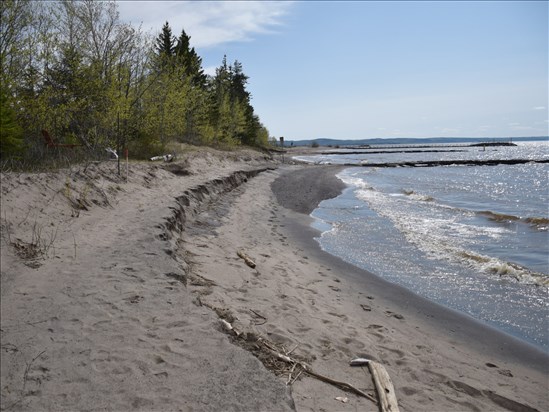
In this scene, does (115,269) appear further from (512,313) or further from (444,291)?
(512,313)

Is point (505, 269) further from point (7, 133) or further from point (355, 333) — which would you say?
point (7, 133)

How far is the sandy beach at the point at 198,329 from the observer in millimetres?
3619

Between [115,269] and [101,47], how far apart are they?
58.4 ft

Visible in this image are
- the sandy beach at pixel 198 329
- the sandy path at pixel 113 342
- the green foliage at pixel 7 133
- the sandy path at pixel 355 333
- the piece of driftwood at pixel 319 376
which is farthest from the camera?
the green foliage at pixel 7 133

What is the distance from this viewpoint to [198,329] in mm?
4617

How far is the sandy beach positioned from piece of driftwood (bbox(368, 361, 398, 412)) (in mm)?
106

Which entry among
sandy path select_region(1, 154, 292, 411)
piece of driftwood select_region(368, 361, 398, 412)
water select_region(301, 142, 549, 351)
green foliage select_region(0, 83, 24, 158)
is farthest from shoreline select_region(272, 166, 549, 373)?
green foliage select_region(0, 83, 24, 158)

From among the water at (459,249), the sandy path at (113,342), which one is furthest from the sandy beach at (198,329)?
the water at (459,249)

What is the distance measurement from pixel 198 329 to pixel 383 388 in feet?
6.96

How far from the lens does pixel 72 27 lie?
62.2 ft

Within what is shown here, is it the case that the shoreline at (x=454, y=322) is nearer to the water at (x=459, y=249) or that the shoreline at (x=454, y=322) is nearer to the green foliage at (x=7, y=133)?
the water at (x=459, y=249)

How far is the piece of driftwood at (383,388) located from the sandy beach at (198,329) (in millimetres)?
106

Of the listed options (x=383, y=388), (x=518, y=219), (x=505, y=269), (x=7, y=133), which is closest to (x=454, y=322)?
(x=383, y=388)

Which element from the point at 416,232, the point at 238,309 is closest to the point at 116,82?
the point at 416,232
